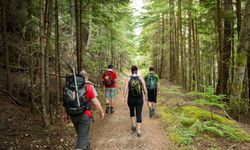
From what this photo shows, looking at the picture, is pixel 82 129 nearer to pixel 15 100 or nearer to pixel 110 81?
pixel 15 100

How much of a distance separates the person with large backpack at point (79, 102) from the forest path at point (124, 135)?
156cm

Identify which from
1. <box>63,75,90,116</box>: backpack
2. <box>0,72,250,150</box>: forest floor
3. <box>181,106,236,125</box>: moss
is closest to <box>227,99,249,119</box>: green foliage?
<box>181,106,236,125</box>: moss

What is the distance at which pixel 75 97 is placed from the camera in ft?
15.2

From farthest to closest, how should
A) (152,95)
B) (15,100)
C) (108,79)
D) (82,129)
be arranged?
(108,79) → (152,95) → (15,100) → (82,129)

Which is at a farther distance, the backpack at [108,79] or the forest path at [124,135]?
the backpack at [108,79]

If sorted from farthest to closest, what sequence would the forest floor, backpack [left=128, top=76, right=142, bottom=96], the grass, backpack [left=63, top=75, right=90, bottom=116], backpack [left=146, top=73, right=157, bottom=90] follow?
backpack [left=146, top=73, right=157, bottom=90] < backpack [left=128, top=76, right=142, bottom=96] < the grass < the forest floor < backpack [left=63, top=75, right=90, bottom=116]

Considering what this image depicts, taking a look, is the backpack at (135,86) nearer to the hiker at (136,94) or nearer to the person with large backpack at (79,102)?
the hiker at (136,94)

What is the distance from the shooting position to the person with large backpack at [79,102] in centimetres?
465

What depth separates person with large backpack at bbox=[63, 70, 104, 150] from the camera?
15.3 feet

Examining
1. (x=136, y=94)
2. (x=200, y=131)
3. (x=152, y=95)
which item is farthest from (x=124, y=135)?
(x=152, y=95)

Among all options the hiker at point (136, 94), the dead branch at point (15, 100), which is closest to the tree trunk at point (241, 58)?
the hiker at point (136, 94)

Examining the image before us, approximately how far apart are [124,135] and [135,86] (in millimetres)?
1636

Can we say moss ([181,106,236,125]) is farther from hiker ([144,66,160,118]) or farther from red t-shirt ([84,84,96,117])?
red t-shirt ([84,84,96,117])

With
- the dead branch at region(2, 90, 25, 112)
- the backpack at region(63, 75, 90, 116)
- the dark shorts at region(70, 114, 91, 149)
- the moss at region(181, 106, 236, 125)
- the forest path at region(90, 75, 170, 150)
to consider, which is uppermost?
the backpack at region(63, 75, 90, 116)
